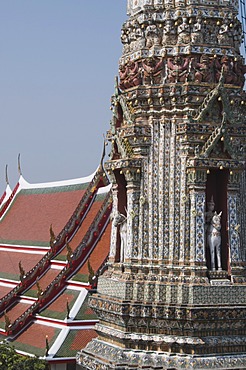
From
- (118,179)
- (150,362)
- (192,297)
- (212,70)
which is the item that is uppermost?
(212,70)

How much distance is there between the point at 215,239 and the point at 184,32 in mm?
2576

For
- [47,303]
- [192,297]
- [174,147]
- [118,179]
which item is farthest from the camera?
[47,303]

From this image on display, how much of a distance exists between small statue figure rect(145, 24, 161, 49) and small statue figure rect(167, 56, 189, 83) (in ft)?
1.14

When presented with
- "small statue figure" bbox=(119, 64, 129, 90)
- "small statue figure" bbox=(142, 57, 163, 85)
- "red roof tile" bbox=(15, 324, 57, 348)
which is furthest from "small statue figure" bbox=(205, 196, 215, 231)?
"red roof tile" bbox=(15, 324, 57, 348)

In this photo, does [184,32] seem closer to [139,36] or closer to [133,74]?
[139,36]

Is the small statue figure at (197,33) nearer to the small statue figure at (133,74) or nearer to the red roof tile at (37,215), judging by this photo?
the small statue figure at (133,74)

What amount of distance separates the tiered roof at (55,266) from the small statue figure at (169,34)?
8.26 meters

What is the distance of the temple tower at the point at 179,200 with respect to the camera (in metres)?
8.51

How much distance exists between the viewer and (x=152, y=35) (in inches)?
365

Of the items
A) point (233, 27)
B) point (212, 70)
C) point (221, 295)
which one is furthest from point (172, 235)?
point (233, 27)

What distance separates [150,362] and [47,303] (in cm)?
913

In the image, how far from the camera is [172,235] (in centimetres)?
880

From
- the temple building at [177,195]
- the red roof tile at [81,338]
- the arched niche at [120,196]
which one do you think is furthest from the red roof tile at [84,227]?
→ the temple building at [177,195]

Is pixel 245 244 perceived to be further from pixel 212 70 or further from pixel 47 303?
pixel 47 303
